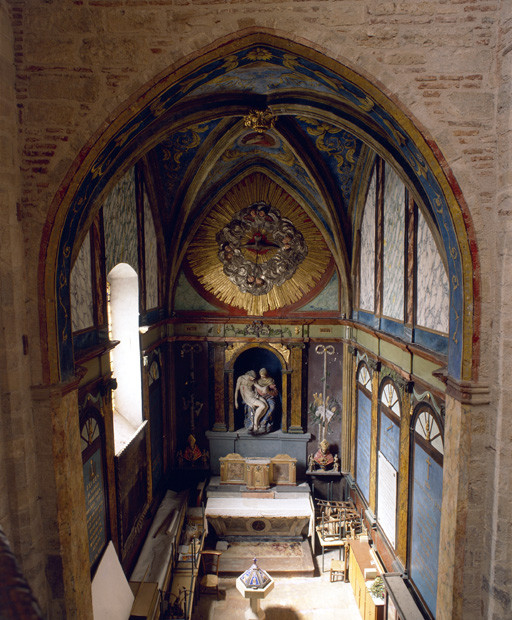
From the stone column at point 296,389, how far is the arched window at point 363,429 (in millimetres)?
1648

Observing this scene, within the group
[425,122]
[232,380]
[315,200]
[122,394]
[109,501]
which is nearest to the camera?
[425,122]

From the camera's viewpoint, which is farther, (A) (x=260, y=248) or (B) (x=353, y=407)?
(A) (x=260, y=248)

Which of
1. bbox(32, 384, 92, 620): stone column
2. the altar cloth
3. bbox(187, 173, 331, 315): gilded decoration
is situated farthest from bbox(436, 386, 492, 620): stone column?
bbox(187, 173, 331, 315): gilded decoration

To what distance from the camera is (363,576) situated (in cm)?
769

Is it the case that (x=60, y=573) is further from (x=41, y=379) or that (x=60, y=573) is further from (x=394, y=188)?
(x=394, y=188)

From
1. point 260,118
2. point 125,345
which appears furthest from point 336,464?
point 260,118

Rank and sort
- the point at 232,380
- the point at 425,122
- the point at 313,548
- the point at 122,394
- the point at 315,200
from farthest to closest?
the point at 232,380, the point at 315,200, the point at 313,548, the point at 122,394, the point at 425,122

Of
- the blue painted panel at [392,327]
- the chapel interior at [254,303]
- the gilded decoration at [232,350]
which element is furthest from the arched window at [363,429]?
the gilded decoration at [232,350]

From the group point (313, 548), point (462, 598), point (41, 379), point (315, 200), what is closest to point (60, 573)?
point (41, 379)

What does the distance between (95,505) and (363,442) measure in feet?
19.4

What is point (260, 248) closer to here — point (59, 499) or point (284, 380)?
point (284, 380)

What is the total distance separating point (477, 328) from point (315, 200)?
6.78 meters

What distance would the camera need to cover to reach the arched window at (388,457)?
292 inches

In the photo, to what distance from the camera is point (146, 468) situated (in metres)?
8.92
